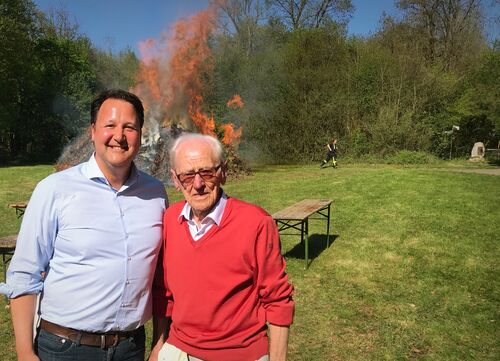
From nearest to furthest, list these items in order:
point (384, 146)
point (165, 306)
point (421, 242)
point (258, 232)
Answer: point (258, 232)
point (165, 306)
point (421, 242)
point (384, 146)

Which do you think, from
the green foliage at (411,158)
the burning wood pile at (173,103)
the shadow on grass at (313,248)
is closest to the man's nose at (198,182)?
the shadow on grass at (313,248)

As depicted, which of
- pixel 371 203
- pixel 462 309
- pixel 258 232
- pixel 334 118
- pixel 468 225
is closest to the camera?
pixel 258 232

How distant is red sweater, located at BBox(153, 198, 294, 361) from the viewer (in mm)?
2006

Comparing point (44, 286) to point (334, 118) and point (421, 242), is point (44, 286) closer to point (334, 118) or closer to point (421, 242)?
point (421, 242)

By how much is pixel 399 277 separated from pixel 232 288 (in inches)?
215

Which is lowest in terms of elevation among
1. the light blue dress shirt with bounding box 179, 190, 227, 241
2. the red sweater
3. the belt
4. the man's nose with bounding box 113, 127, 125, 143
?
the belt

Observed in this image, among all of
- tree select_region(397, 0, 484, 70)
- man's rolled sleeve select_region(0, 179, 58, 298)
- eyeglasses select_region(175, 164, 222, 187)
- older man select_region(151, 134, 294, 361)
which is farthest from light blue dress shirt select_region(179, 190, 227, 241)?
tree select_region(397, 0, 484, 70)

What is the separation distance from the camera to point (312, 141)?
29188mm

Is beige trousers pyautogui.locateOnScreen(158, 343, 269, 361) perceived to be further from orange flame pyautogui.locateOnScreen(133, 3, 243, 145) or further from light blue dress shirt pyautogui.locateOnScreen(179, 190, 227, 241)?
orange flame pyautogui.locateOnScreen(133, 3, 243, 145)

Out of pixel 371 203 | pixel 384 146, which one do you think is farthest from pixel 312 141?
pixel 371 203

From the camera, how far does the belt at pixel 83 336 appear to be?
6.69ft

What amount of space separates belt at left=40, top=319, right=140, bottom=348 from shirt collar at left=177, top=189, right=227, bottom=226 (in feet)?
2.16

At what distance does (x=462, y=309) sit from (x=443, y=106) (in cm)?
2537

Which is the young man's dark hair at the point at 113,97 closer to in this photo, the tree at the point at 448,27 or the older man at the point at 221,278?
the older man at the point at 221,278
